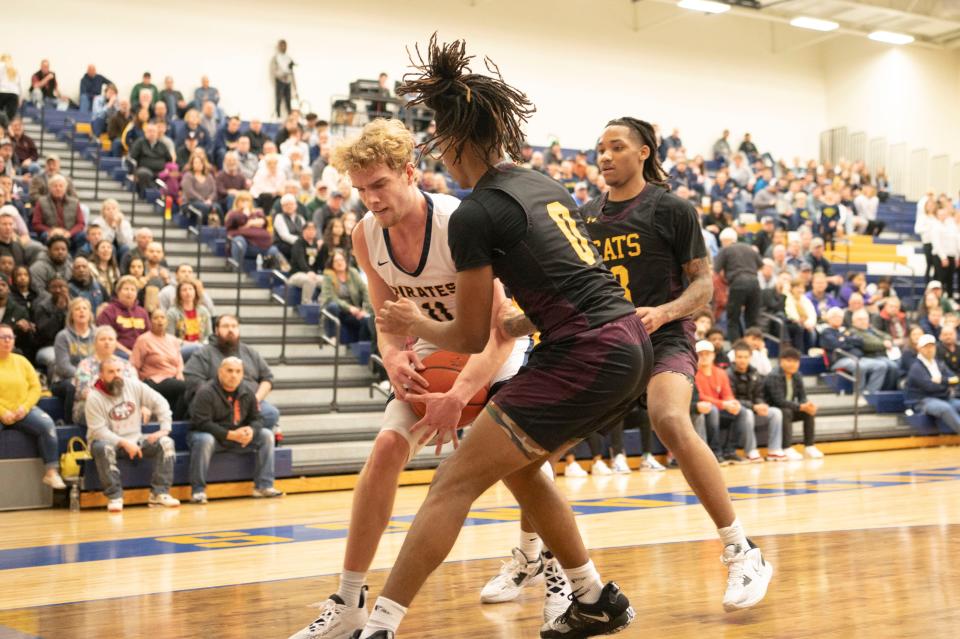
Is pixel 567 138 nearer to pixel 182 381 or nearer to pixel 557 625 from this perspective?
pixel 182 381

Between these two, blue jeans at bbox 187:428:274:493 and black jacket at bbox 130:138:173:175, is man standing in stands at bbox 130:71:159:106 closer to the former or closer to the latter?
black jacket at bbox 130:138:173:175

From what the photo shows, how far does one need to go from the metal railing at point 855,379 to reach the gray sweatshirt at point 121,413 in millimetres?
8206

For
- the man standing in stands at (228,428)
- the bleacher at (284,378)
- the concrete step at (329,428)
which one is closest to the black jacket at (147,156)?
the bleacher at (284,378)

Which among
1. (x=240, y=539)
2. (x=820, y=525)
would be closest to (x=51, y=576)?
(x=240, y=539)

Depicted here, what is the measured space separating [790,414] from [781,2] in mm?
16560

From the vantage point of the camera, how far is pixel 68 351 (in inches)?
391

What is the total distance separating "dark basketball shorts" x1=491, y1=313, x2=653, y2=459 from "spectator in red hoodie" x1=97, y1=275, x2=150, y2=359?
299 inches

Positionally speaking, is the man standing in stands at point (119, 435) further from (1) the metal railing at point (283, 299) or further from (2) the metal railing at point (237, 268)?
(2) the metal railing at point (237, 268)

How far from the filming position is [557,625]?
12.4 ft

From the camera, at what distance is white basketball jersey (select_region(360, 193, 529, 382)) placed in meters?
3.93

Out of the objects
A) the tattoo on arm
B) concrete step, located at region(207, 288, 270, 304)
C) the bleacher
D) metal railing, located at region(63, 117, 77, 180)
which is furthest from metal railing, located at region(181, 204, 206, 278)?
the tattoo on arm

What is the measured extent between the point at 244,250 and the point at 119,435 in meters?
4.97

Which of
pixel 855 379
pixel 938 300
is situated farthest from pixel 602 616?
pixel 938 300

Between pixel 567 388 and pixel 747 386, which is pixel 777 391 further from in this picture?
pixel 567 388
